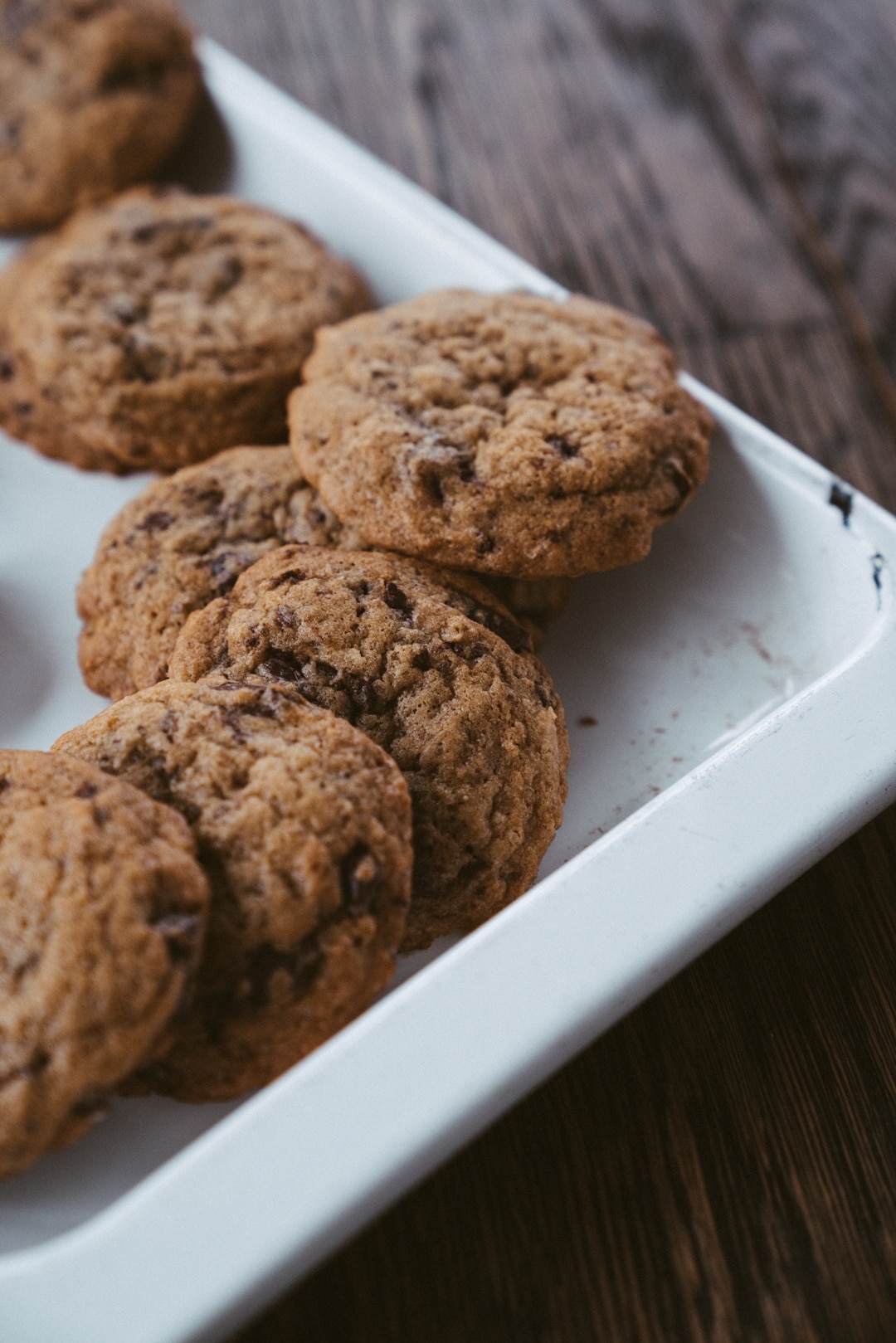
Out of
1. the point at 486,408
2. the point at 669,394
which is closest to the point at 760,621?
the point at 669,394

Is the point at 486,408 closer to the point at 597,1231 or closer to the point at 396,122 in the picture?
the point at 597,1231

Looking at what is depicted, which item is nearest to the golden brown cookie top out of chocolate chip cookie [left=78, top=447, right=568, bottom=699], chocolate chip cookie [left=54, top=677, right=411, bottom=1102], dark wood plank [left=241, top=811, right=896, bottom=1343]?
chocolate chip cookie [left=78, top=447, right=568, bottom=699]

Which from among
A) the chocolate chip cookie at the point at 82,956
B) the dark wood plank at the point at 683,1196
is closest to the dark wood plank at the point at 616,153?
the dark wood plank at the point at 683,1196

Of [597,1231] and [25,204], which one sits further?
[25,204]

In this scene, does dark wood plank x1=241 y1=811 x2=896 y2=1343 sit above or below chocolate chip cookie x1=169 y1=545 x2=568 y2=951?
below

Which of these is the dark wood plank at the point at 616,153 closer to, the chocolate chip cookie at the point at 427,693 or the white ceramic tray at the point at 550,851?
the white ceramic tray at the point at 550,851

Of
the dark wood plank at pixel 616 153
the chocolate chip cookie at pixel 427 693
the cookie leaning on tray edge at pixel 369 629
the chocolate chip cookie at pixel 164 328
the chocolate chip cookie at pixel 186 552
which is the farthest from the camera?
the dark wood plank at pixel 616 153

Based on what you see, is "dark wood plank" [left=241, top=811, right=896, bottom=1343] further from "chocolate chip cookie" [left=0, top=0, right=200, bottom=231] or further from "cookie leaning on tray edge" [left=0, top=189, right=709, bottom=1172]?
"chocolate chip cookie" [left=0, top=0, right=200, bottom=231]

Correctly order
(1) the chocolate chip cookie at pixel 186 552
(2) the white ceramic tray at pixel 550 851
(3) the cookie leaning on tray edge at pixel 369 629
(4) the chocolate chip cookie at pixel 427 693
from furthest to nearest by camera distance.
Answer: (1) the chocolate chip cookie at pixel 186 552 → (4) the chocolate chip cookie at pixel 427 693 → (3) the cookie leaning on tray edge at pixel 369 629 → (2) the white ceramic tray at pixel 550 851
